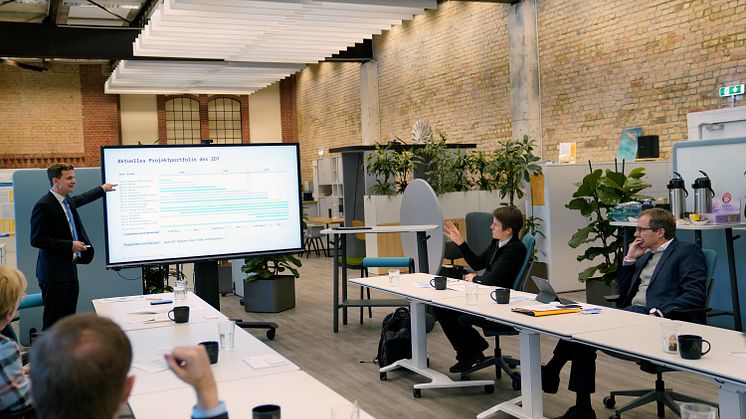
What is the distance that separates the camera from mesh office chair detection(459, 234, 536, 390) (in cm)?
455

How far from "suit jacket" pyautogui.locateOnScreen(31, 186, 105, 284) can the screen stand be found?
3.03 ft

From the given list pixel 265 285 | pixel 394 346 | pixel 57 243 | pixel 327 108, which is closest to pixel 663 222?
→ pixel 394 346

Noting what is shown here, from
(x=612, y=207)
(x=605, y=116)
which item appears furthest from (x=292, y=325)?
(x=605, y=116)

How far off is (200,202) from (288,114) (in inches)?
605

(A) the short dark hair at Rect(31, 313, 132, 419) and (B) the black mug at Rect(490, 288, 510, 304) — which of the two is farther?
(B) the black mug at Rect(490, 288, 510, 304)

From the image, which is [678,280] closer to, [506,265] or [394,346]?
[506,265]

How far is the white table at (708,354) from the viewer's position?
2.47 metres

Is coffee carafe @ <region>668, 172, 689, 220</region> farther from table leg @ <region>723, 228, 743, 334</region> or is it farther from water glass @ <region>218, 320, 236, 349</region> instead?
water glass @ <region>218, 320, 236, 349</region>

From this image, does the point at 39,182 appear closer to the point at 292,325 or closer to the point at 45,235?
the point at 45,235

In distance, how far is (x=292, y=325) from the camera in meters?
7.24

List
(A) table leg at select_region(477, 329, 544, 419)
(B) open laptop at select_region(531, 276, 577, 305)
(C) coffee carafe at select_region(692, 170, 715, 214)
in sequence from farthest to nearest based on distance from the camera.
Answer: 1. (C) coffee carafe at select_region(692, 170, 715, 214)
2. (B) open laptop at select_region(531, 276, 577, 305)
3. (A) table leg at select_region(477, 329, 544, 419)

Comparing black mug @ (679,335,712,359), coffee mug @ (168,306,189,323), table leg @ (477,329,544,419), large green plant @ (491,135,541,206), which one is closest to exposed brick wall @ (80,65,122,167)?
large green plant @ (491,135,541,206)

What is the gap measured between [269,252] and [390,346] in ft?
3.74

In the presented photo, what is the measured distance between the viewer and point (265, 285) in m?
7.88
